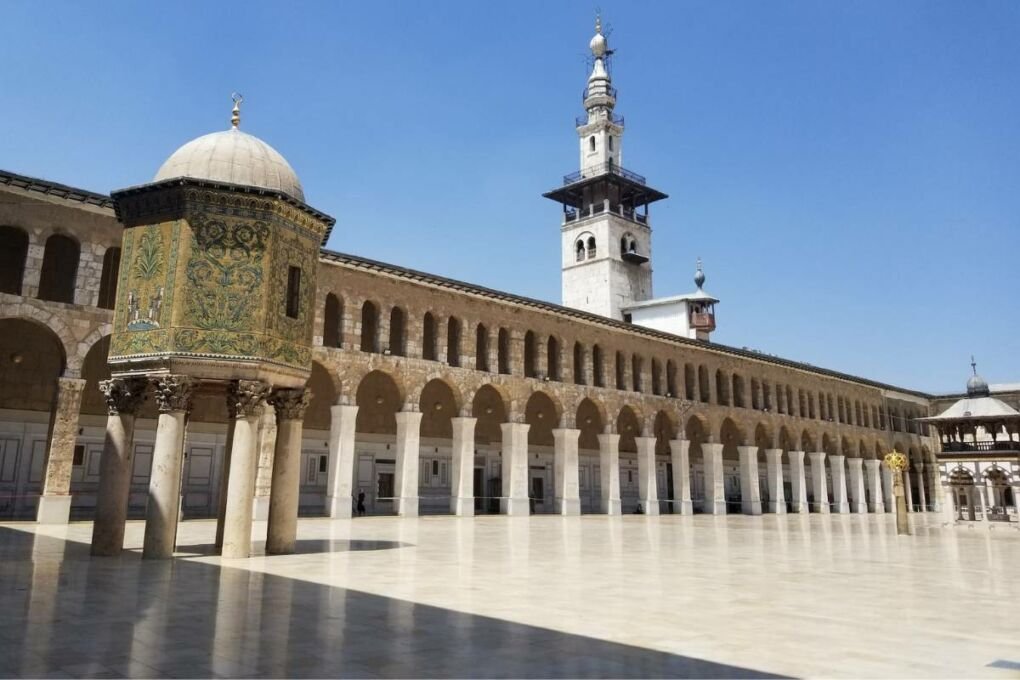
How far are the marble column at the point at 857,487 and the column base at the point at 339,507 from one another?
37.4 meters

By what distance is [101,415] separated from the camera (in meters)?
24.9

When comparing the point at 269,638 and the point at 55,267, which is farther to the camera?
the point at 55,267

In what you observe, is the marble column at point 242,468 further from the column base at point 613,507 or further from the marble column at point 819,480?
the marble column at point 819,480

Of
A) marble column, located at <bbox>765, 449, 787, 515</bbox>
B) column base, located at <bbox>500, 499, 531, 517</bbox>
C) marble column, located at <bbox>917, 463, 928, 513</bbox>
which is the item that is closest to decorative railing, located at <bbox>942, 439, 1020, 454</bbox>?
marble column, located at <bbox>765, 449, 787, 515</bbox>

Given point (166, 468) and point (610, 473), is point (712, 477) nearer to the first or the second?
point (610, 473)

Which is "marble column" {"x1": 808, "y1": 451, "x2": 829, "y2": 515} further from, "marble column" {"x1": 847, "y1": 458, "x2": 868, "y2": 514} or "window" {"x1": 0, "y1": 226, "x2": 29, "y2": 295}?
"window" {"x1": 0, "y1": 226, "x2": 29, "y2": 295}

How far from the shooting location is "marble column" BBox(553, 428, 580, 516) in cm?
3234

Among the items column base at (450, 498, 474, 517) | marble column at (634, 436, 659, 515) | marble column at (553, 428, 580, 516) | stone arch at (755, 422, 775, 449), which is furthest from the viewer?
stone arch at (755, 422, 775, 449)

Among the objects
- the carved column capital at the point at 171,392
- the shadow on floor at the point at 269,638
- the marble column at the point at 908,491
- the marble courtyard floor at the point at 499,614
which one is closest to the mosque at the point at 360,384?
the carved column capital at the point at 171,392

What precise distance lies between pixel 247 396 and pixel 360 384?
60.9 feet

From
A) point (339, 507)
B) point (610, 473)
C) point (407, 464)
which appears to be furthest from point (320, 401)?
→ point (610, 473)

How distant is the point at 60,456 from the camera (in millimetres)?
19891

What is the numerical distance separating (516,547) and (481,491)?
787 inches

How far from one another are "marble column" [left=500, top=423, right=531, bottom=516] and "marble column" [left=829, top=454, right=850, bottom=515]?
2615 cm
